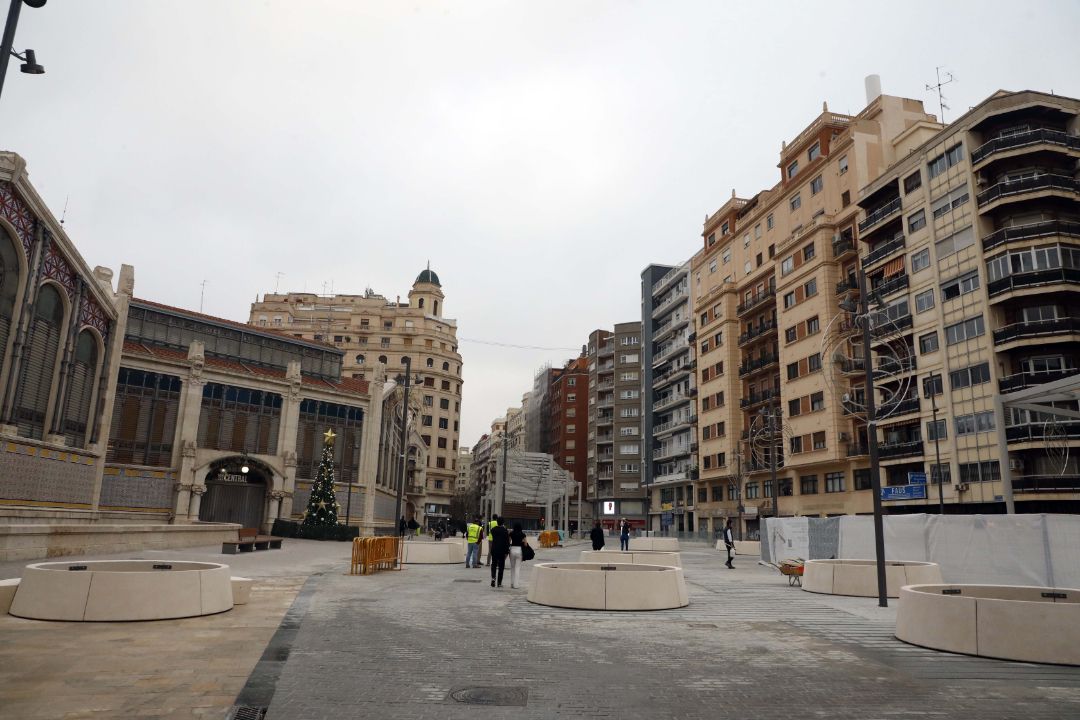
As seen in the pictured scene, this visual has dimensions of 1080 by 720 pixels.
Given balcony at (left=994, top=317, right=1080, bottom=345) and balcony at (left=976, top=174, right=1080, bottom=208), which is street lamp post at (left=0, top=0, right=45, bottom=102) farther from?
balcony at (left=976, top=174, right=1080, bottom=208)

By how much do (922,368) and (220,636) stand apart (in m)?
43.9

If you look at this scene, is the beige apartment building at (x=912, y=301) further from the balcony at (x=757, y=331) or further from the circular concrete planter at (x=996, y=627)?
the circular concrete planter at (x=996, y=627)

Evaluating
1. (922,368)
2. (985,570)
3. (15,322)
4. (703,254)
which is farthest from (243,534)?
(703,254)

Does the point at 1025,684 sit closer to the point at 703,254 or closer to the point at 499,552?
the point at 499,552

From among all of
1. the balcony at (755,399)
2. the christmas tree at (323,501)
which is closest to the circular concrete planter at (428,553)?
the christmas tree at (323,501)

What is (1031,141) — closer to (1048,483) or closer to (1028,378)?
(1028,378)

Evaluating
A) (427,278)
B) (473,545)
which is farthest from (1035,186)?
(427,278)

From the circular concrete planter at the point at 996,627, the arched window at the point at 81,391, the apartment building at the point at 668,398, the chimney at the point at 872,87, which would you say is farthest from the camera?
the apartment building at the point at 668,398

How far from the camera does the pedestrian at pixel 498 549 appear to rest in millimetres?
17609

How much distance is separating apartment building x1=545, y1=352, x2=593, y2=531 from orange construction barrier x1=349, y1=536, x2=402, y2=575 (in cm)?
9050

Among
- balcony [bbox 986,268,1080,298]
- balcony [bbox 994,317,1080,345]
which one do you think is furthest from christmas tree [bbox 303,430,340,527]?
balcony [bbox 986,268,1080,298]

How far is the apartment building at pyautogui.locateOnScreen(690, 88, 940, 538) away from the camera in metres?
50.6

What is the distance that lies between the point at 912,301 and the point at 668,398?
3958 cm

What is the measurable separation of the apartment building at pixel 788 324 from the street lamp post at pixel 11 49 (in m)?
38.2
